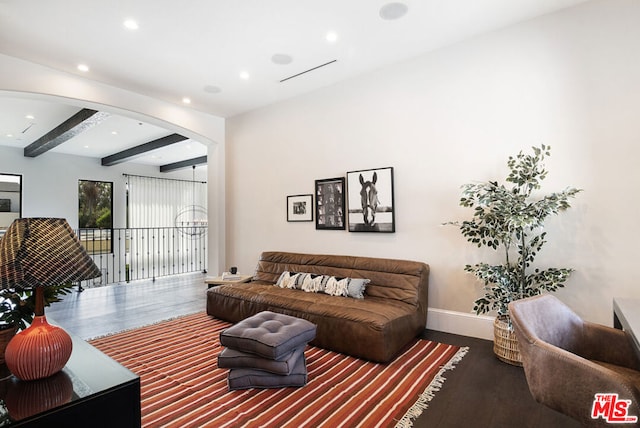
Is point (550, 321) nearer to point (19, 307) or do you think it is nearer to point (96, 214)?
point (19, 307)

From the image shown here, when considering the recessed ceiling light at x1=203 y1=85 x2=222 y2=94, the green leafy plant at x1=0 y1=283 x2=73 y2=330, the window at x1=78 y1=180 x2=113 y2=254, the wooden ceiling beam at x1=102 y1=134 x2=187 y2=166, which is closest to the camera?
the green leafy plant at x1=0 y1=283 x2=73 y2=330

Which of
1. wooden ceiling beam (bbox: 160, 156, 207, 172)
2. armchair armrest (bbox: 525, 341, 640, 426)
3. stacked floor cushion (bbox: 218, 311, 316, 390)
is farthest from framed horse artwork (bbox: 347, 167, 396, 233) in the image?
wooden ceiling beam (bbox: 160, 156, 207, 172)

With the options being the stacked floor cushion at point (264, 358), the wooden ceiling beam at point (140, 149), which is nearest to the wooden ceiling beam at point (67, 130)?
the wooden ceiling beam at point (140, 149)

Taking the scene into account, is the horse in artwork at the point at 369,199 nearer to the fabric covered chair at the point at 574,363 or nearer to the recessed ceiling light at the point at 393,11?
A: the recessed ceiling light at the point at 393,11

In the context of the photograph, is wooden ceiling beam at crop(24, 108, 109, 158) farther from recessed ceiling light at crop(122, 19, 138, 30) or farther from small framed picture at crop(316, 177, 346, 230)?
small framed picture at crop(316, 177, 346, 230)

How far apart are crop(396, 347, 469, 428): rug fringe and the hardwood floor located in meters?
0.03

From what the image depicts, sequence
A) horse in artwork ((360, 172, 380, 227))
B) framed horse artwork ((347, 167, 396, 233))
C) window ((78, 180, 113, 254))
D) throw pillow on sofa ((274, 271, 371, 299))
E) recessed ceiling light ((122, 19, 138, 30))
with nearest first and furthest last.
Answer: recessed ceiling light ((122, 19, 138, 30)) < throw pillow on sofa ((274, 271, 371, 299)) < framed horse artwork ((347, 167, 396, 233)) < horse in artwork ((360, 172, 380, 227)) < window ((78, 180, 113, 254))

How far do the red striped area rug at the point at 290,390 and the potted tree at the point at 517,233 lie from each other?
21.3 inches

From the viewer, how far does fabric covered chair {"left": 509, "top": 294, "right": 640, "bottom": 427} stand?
4.40 feet

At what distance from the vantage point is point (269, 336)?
2426mm

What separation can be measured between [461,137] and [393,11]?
1451mm

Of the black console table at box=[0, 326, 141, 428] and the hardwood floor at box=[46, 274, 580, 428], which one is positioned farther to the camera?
the hardwood floor at box=[46, 274, 580, 428]

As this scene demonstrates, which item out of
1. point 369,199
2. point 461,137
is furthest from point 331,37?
point 369,199

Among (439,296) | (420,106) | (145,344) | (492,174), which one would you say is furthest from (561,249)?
(145,344)
